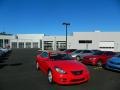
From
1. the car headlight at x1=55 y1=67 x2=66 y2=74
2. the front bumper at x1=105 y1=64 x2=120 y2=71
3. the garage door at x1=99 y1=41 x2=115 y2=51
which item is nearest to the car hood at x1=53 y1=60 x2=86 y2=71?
the car headlight at x1=55 y1=67 x2=66 y2=74

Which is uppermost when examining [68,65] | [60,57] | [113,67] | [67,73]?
[60,57]

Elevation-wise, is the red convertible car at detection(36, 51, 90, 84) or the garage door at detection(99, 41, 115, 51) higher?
the garage door at detection(99, 41, 115, 51)

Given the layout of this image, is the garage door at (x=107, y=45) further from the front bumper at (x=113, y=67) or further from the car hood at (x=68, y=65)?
the car hood at (x=68, y=65)

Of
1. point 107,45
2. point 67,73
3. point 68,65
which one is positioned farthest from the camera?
point 107,45

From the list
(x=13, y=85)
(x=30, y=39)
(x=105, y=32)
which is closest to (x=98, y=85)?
(x=13, y=85)

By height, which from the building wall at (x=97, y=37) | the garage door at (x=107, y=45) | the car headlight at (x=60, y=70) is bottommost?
the car headlight at (x=60, y=70)

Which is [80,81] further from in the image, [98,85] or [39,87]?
[39,87]

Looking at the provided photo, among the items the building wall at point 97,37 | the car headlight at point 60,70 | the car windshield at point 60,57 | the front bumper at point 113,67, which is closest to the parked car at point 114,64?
the front bumper at point 113,67

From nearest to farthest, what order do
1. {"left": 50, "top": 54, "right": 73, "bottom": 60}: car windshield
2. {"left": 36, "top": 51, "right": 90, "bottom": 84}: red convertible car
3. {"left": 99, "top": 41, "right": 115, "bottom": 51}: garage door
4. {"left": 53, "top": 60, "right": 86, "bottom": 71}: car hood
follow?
{"left": 36, "top": 51, "right": 90, "bottom": 84}: red convertible car, {"left": 53, "top": 60, "right": 86, "bottom": 71}: car hood, {"left": 50, "top": 54, "right": 73, "bottom": 60}: car windshield, {"left": 99, "top": 41, "right": 115, "bottom": 51}: garage door

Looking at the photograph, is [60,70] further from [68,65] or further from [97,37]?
[97,37]

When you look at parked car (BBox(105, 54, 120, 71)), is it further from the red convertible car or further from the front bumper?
the red convertible car

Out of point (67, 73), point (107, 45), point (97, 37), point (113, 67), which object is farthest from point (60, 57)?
point (107, 45)

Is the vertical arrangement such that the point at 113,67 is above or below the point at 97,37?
below

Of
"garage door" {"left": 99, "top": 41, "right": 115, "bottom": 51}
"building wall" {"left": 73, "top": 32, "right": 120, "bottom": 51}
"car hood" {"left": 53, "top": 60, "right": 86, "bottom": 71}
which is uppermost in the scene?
"building wall" {"left": 73, "top": 32, "right": 120, "bottom": 51}
